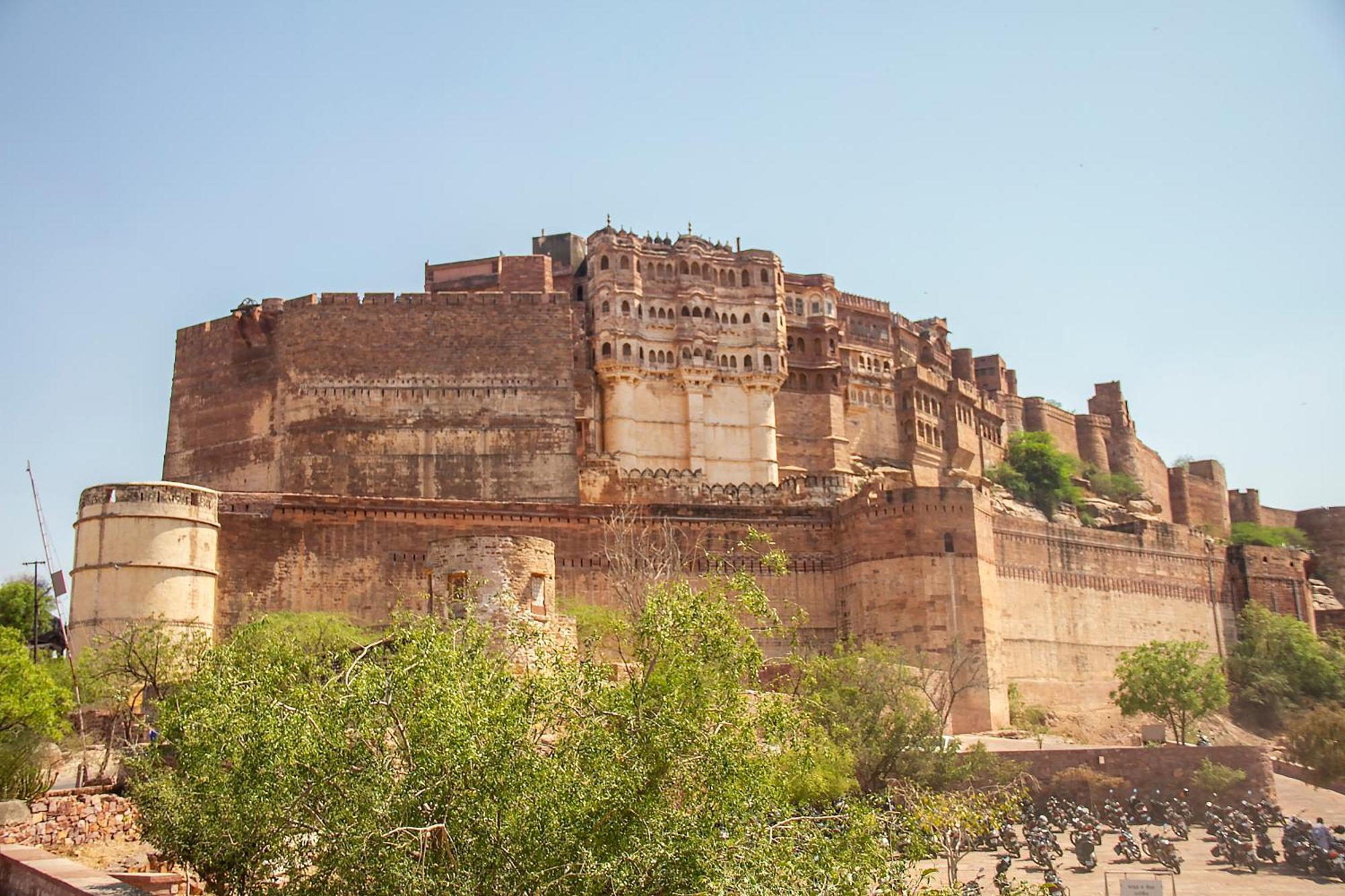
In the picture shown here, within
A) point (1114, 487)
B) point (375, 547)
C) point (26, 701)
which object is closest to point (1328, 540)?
point (1114, 487)

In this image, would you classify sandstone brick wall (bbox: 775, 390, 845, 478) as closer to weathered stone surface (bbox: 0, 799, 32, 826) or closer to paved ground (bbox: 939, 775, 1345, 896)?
paved ground (bbox: 939, 775, 1345, 896)

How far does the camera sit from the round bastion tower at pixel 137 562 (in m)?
28.3

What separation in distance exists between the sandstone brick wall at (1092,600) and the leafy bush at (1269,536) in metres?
17.1

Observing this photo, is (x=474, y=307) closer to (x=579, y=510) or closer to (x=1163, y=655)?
(x=579, y=510)

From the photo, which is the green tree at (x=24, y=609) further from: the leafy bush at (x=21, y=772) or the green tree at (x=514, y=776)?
the green tree at (x=514, y=776)

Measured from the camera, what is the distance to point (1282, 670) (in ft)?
140

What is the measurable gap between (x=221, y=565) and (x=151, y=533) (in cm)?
224

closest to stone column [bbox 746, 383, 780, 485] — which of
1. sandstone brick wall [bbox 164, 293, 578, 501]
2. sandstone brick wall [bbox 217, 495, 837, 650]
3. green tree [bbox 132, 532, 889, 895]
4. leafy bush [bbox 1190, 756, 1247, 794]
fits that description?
sandstone brick wall [bbox 164, 293, 578, 501]

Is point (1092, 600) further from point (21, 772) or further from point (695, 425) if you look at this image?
point (21, 772)

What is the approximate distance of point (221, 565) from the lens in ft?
102

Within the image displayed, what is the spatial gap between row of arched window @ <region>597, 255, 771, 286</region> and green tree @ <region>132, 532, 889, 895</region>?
33388 millimetres

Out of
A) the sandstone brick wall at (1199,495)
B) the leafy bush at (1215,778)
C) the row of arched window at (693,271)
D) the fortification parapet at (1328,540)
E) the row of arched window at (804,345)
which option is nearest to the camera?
the leafy bush at (1215,778)

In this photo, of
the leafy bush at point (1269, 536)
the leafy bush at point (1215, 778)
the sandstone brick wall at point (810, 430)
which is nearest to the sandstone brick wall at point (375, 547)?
the leafy bush at point (1215, 778)

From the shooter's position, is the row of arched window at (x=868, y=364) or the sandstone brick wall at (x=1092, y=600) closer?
the sandstone brick wall at (x=1092, y=600)
